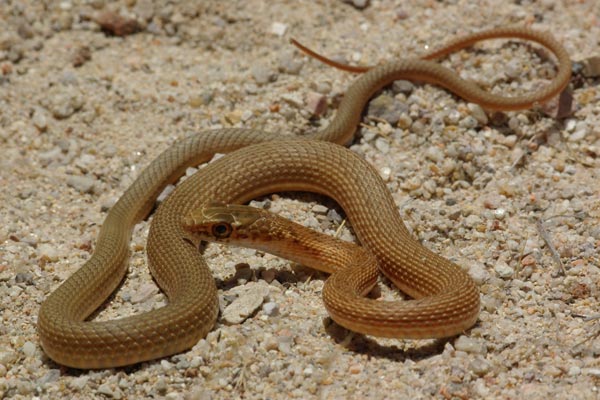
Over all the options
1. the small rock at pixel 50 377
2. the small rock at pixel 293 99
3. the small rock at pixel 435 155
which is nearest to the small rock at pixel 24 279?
the small rock at pixel 50 377

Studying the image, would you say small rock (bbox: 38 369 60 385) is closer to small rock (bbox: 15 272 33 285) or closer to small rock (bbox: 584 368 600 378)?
small rock (bbox: 15 272 33 285)

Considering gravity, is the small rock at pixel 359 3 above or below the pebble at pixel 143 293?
above

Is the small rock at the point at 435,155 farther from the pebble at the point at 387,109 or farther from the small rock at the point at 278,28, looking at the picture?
the small rock at the point at 278,28

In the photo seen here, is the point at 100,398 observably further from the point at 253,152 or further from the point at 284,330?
the point at 253,152

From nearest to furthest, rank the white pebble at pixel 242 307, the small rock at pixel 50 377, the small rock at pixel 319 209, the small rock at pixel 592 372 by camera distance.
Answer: the small rock at pixel 592 372
the small rock at pixel 50 377
the white pebble at pixel 242 307
the small rock at pixel 319 209

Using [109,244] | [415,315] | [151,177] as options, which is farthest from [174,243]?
[415,315]

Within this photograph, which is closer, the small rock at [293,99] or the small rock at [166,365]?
the small rock at [166,365]

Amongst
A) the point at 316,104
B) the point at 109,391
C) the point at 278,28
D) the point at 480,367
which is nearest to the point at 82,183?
the point at 316,104
